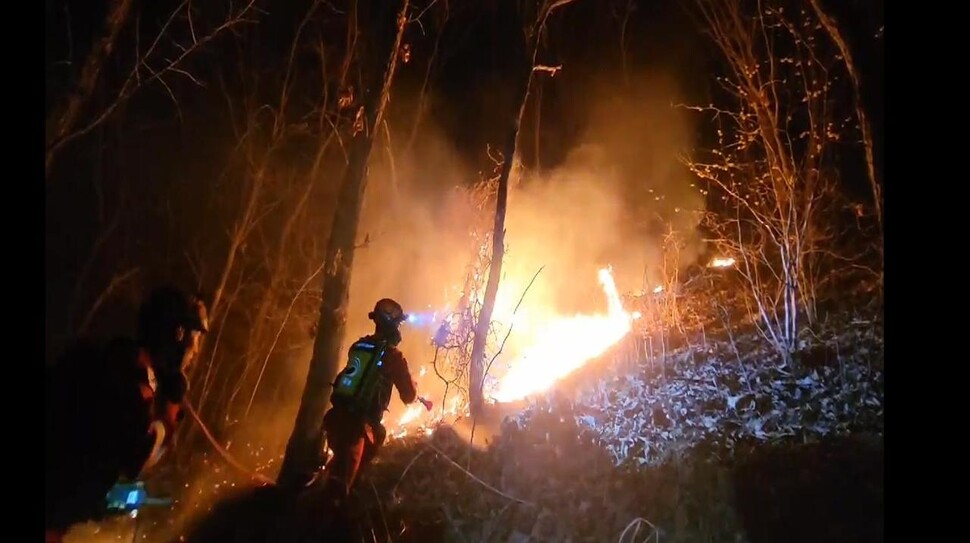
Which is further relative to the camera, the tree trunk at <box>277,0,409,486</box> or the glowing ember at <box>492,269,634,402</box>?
the glowing ember at <box>492,269,634,402</box>

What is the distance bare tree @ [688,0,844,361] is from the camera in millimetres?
7992

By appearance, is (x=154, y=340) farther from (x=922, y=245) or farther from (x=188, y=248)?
(x=922, y=245)

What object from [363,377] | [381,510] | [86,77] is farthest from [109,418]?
[86,77]

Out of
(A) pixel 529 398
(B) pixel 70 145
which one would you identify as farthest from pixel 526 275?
(B) pixel 70 145

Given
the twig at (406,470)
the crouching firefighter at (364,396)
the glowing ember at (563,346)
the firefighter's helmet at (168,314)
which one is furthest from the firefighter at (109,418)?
the glowing ember at (563,346)

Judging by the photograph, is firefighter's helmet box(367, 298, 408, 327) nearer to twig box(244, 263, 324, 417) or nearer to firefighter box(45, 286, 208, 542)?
firefighter box(45, 286, 208, 542)

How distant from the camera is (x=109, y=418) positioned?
7020mm

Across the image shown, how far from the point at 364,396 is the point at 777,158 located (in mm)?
5811

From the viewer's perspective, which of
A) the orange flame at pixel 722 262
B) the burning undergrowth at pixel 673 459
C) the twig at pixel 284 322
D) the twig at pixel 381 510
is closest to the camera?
the burning undergrowth at pixel 673 459

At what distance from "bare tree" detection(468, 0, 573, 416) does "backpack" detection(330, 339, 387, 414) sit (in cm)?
168

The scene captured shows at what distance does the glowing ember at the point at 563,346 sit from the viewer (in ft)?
29.1

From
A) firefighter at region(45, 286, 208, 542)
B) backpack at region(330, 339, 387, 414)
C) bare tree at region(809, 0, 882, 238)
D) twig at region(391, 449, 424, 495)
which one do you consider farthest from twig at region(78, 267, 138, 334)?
bare tree at region(809, 0, 882, 238)

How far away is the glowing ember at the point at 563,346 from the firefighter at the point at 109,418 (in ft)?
12.8

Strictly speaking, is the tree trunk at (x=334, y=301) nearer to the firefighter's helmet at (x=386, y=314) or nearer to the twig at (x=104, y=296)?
the firefighter's helmet at (x=386, y=314)
